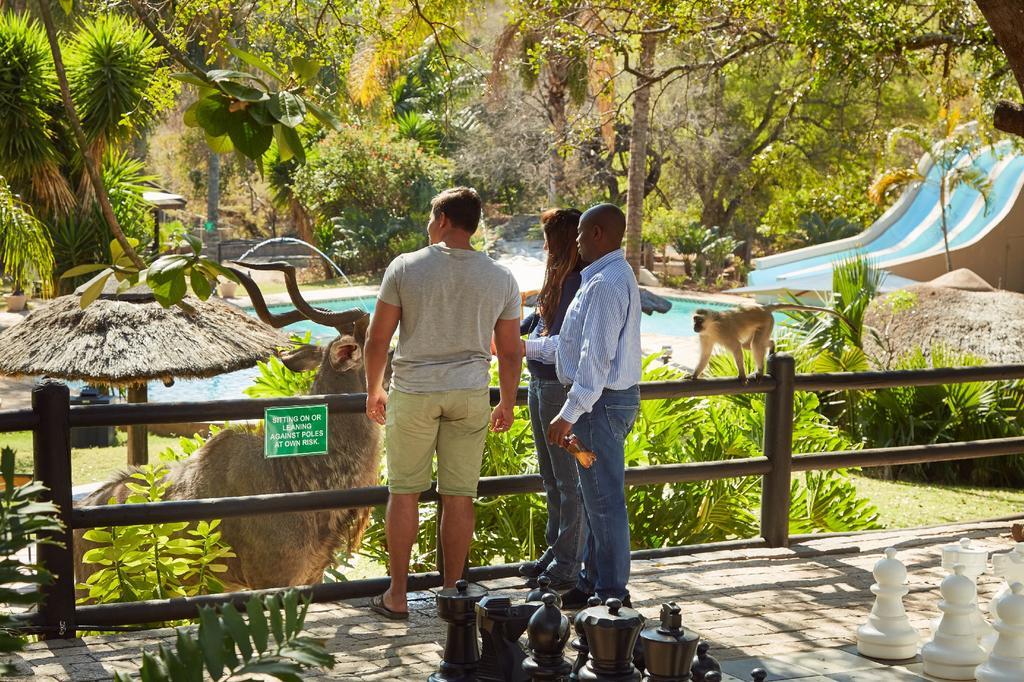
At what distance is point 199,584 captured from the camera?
578 cm

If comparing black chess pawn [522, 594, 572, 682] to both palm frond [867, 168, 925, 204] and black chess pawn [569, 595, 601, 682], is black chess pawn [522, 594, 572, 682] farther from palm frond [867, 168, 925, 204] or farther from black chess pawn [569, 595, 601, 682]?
palm frond [867, 168, 925, 204]

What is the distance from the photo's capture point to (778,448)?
645 cm

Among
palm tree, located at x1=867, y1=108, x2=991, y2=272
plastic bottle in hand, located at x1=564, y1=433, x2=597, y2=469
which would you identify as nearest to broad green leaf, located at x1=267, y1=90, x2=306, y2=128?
plastic bottle in hand, located at x1=564, y1=433, x2=597, y2=469

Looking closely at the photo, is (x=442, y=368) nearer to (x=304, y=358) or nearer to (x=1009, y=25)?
(x=304, y=358)

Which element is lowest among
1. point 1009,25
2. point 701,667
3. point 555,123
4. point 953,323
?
point 701,667

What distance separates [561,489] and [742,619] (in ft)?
3.29

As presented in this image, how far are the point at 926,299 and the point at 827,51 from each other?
5739mm

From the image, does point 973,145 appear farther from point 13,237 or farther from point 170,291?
point 170,291

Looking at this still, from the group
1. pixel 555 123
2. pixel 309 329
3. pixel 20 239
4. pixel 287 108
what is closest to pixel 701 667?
pixel 287 108

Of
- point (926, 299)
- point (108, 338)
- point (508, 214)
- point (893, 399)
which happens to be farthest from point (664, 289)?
point (108, 338)

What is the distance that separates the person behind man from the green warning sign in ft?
1.43

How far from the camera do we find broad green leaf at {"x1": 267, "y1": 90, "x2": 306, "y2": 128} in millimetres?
1778

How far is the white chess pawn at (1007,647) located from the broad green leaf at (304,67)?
2646 mm

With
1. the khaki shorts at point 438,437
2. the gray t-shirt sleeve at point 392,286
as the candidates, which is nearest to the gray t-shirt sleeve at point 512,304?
the khaki shorts at point 438,437
